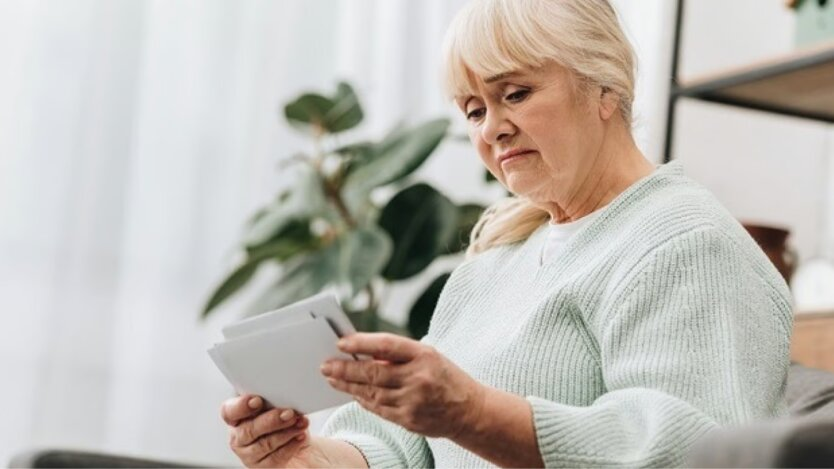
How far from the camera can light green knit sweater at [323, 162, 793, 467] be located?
121 centimetres

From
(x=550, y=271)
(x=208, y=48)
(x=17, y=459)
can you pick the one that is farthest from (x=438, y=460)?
(x=208, y=48)

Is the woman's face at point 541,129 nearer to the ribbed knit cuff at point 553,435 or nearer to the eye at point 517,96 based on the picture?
the eye at point 517,96

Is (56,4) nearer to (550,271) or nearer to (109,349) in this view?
(109,349)

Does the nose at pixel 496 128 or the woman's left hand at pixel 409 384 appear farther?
the nose at pixel 496 128

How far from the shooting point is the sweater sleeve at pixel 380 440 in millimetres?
1643

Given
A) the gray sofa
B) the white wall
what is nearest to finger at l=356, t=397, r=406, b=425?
the gray sofa

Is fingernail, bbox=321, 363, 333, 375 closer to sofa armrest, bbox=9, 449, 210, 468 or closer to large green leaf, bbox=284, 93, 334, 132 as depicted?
sofa armrest, bbox=9, 449, 210, 468

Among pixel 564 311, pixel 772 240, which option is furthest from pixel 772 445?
pixel 772 240

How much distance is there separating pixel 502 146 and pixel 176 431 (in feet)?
5.58

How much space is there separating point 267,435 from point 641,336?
0.46 meters

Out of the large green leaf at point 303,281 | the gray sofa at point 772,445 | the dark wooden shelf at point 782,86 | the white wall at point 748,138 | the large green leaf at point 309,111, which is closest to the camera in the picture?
the gray sofa at point 772,445

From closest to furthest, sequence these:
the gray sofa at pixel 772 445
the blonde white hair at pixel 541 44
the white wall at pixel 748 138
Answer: the gray sofa at pixel 772 445 < the blonde white hair at pixel 541 44 < the white wall at pixel 748 138

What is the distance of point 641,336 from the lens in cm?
130

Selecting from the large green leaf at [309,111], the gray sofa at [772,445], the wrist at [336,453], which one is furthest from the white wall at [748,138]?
the gray sofa at [772,445]
